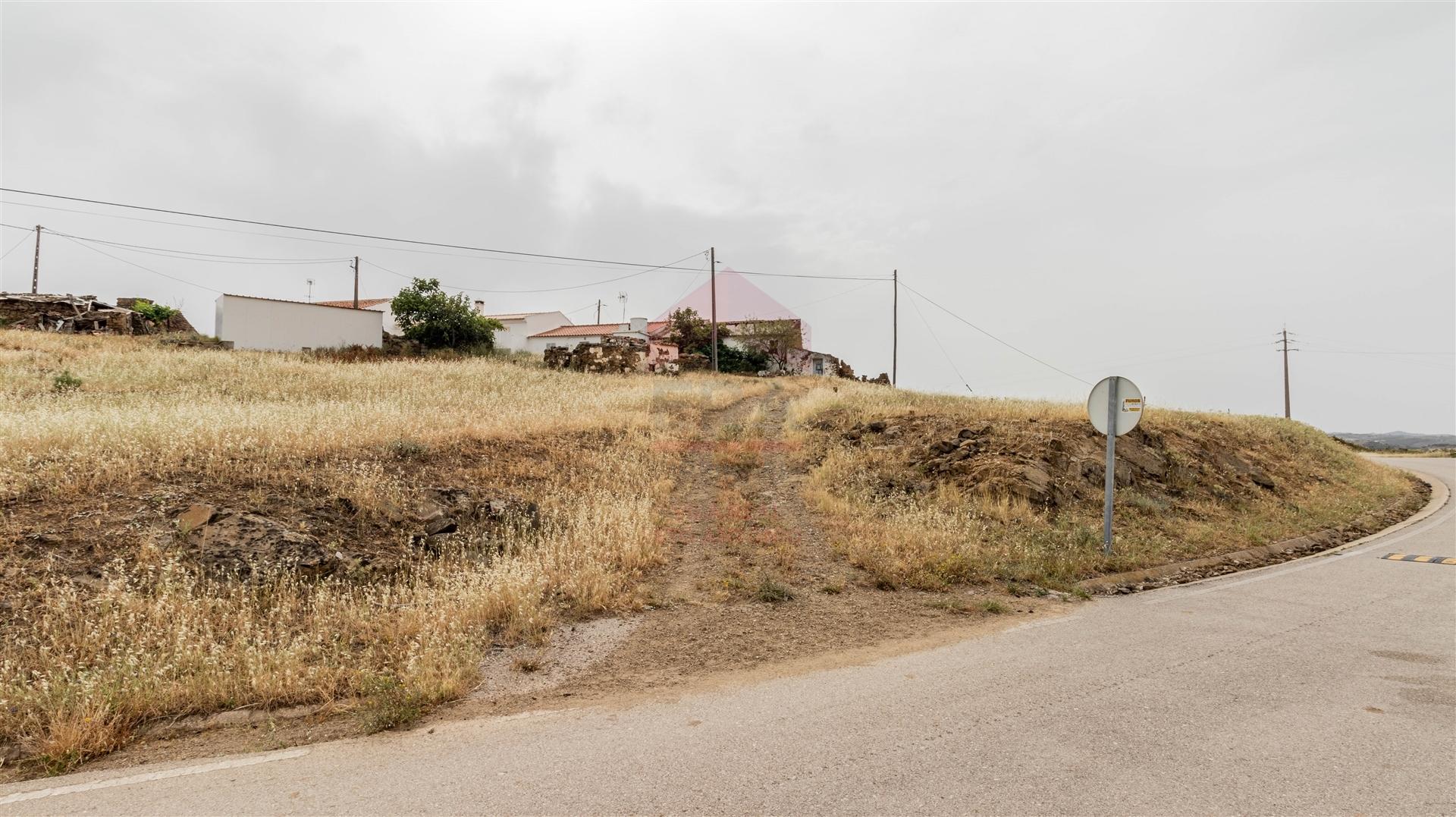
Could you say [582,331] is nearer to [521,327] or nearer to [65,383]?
[521,327]

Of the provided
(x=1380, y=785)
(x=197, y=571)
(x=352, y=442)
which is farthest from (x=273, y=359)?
(x=1380, y=785)

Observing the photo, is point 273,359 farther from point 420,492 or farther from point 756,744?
point 756,744

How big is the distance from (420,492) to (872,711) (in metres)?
7.31

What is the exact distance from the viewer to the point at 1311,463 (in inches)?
758

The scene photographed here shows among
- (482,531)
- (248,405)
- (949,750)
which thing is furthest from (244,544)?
(248,405)

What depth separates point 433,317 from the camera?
121 feet

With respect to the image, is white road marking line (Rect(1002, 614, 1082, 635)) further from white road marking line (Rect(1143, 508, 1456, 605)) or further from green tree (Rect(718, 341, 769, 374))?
green tree (Rect(718, 341, 769, 374))

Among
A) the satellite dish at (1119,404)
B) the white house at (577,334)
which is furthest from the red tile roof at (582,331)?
the satellite dish at (1119,404)

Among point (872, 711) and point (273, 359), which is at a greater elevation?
point (273, 359)

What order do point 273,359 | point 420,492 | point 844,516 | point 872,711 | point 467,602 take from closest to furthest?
point 872,711, point 467,602, point 420,492, point 844,516, point 273,359

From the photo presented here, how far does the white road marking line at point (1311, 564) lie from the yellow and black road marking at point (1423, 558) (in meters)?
0.41

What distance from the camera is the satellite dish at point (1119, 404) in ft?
30.5

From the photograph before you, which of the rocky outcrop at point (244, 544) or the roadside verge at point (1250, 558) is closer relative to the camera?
the rocky outcrop at point (244, 544)

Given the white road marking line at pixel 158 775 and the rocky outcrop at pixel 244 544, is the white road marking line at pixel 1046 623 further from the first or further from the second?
the rocky outcrop at pixel 244 544
